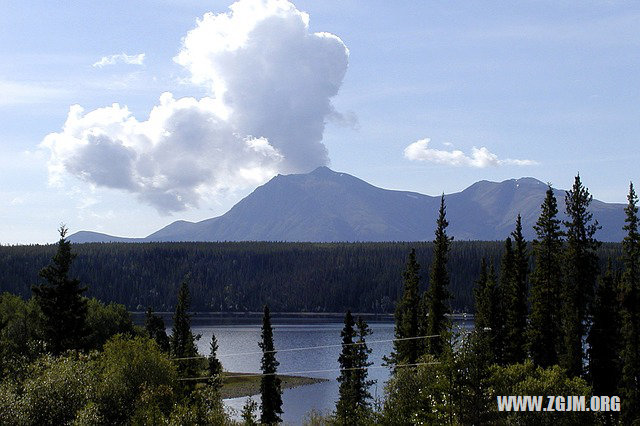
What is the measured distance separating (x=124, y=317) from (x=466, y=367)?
282 ft

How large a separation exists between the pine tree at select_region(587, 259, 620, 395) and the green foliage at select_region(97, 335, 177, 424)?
38289 mm

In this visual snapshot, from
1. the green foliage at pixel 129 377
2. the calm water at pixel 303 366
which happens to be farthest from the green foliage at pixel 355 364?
the green foliage at pixel 129 377

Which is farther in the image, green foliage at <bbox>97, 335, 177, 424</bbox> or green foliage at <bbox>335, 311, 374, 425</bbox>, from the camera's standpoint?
green foliage at <bbox>335, 311, 374, 425</bbox>

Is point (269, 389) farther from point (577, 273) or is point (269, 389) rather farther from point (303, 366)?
point (303, 366)

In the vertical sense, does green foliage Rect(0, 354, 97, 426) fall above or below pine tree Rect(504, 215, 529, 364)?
below

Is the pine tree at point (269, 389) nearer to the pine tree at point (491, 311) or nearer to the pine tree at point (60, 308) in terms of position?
the pine tree at point (491, 311)

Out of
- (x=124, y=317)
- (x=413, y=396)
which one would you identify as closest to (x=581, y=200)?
(x=413, y=396)

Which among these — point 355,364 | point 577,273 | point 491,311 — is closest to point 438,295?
point 491,311

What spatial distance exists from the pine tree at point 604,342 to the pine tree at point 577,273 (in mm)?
1237

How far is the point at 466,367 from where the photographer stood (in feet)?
136

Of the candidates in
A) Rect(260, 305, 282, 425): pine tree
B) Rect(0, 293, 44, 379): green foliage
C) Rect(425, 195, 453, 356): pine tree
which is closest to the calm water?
Rect(260, 305, 282, 425): pine tree

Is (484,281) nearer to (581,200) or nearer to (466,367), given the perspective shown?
(581,200)

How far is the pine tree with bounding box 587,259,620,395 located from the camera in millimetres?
71188

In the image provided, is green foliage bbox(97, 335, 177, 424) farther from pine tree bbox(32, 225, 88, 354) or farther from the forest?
pine tree bbox(32, 225, 88, 354)
